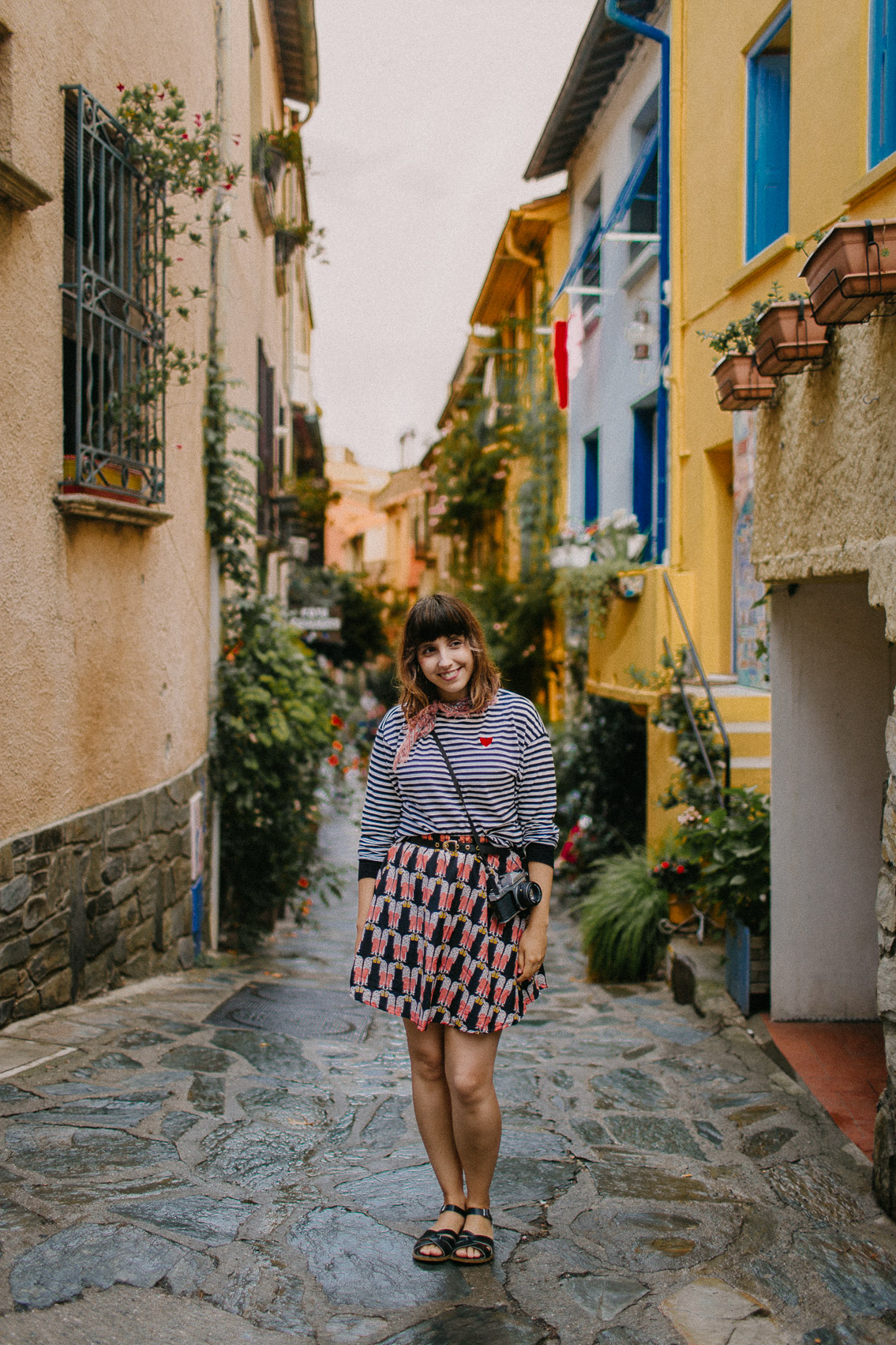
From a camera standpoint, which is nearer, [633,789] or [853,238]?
[853,238]

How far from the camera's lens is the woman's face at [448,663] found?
295 centimetres

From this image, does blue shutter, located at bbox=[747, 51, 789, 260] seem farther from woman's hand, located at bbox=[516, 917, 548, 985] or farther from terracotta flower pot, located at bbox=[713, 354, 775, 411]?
woman's hand, located at bbox=[516, 917, 548, 985]

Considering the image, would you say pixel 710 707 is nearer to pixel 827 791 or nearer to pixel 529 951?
pixel 827 791

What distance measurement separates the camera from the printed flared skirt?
280cm

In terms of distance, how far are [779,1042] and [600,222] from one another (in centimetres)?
936

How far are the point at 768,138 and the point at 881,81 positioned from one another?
216 centimetres

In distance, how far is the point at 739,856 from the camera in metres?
5.47

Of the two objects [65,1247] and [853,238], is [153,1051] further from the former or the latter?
[853,238]

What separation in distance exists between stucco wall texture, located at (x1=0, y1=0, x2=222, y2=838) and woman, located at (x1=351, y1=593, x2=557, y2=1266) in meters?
2.02

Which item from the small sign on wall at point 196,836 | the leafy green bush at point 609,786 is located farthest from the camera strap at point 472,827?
the leafy green bush at point 609,786

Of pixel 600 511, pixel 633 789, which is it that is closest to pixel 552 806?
pixel 633 789

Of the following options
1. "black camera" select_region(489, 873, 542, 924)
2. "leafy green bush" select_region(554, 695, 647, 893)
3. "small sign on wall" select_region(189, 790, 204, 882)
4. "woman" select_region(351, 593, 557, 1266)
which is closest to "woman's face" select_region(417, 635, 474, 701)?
"woman" select_region(351, 593, 557, 1266)

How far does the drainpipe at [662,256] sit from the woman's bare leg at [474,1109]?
6.53m

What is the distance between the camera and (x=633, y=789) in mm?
10742
